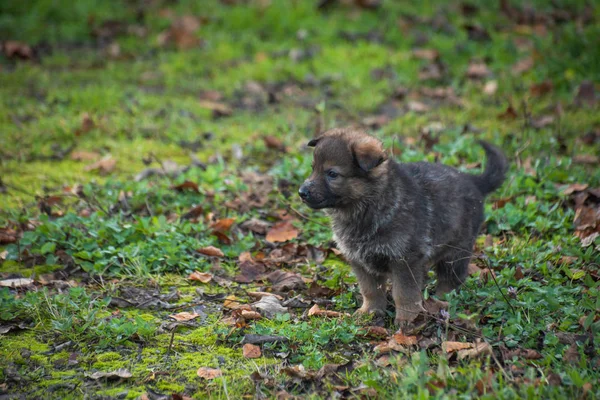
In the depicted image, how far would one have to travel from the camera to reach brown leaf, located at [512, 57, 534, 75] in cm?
934

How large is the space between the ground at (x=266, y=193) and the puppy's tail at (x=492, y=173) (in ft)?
1.64

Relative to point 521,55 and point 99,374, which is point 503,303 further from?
point 521,55

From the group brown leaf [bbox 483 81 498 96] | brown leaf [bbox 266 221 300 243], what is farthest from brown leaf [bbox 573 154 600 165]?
brown leaf [bbox 266 221 300 243]

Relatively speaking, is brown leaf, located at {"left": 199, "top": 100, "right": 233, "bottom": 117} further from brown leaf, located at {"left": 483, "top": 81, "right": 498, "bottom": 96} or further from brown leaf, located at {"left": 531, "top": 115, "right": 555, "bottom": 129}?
brown leaf, located at {"left": 531, "top": 115, "right": 555, "bottom": 129}

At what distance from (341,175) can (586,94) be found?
5.19 m

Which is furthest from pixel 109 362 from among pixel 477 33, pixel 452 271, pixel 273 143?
pixel 477 33

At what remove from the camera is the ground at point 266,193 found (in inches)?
162

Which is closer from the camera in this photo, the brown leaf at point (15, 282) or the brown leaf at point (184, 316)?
the brown leaf at point (184, 316)

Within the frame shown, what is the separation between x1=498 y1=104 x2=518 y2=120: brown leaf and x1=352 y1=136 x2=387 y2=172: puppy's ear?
4042mm

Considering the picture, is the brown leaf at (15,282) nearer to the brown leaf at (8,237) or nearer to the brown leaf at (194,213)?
the brown leaf at (8,237)

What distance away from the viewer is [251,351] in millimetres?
4352

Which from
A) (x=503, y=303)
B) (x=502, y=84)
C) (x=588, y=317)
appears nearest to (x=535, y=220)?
(x=503, y=303)

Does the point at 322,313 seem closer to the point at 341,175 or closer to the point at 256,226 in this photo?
the point at 341,175

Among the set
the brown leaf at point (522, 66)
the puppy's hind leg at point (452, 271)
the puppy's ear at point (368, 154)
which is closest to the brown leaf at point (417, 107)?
the brown leaf at point (522, 66)
